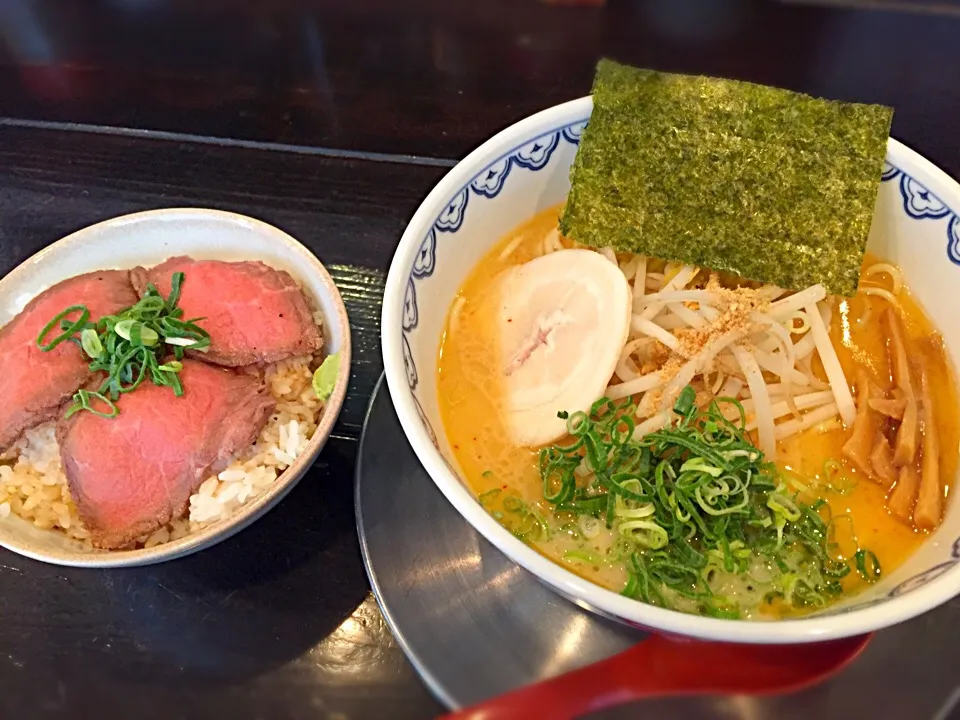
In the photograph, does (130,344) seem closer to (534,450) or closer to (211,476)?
(211,476)

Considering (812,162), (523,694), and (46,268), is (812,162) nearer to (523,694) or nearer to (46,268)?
(523,694)

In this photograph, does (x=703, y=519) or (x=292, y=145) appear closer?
(x=703, y=519)

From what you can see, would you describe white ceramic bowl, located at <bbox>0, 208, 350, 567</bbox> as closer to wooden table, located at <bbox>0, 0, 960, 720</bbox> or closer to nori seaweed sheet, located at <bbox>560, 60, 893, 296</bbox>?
wooden table, located at <bbox>0, 0, 960, 720</bbox>

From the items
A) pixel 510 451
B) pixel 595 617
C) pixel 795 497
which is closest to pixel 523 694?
pixel 595 617

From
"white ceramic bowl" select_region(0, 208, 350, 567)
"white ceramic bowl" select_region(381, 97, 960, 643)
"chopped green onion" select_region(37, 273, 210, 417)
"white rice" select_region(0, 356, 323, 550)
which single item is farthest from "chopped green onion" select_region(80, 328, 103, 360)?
"white ceramic bowl" select_region(381, 97, 960, 643)

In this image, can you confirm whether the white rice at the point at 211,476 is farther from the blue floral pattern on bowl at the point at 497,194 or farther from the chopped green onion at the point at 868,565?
the chopped green onion at the point at 868,565

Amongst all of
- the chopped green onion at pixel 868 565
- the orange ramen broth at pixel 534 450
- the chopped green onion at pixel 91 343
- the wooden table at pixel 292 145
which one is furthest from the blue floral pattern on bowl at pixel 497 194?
the chopped green onion at pixel 91 343

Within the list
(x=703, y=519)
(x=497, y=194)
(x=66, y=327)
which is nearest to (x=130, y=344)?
(x=66, y=327)
